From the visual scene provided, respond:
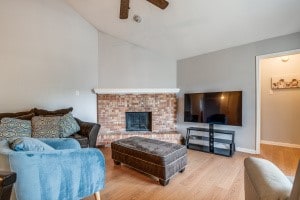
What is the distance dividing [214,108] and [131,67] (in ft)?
7.35

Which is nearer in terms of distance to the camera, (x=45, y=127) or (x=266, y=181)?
(x=266, y=181)

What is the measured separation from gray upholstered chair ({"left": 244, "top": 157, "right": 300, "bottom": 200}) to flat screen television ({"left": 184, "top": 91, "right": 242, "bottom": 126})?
231 centimetres

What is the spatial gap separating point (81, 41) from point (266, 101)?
4.64 metres

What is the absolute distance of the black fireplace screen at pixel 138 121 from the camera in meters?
4.64

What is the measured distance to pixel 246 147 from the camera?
3.67m

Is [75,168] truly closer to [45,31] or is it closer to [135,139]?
[135,139]

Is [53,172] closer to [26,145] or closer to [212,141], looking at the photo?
[26,145]

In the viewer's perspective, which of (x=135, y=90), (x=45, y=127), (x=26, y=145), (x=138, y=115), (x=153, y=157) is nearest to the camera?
(x=26, y=145)

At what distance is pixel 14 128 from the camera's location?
8.68ft

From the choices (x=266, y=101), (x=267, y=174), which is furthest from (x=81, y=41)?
(x=266, y=101)

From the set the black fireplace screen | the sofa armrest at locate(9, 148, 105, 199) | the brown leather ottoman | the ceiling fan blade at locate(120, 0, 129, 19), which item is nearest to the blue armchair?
the sofa armrest at locate(9, 148, 105, 199)

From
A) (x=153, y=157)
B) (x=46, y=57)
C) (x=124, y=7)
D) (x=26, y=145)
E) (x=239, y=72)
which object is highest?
(x=124, y=7)

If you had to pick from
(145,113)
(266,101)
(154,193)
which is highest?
(266,101)

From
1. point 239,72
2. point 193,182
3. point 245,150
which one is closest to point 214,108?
point 239,72
